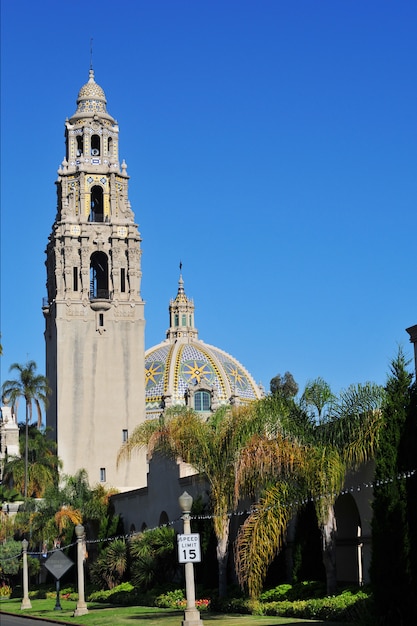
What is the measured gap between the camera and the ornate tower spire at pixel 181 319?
118 metres

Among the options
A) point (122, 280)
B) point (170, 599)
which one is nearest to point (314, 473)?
point (170, 599)

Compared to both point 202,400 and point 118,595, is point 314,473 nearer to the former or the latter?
point 118,595

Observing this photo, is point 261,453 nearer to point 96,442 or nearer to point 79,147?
point 96,442

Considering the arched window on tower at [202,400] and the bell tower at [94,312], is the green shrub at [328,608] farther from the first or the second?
the arched window on tower at [202,400]

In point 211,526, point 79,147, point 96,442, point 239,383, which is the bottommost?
point 211,526

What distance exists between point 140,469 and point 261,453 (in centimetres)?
4304

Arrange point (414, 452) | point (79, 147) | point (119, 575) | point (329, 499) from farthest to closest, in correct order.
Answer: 1. point (79, 147)
2. point (119, 575)
3. point (329, 499)
4. point (414, 452)

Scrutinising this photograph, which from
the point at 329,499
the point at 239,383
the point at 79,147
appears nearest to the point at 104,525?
the point at 329,499

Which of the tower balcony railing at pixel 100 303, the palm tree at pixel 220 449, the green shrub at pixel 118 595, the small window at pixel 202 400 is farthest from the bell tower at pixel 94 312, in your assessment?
the palm tree at pixel 220 449

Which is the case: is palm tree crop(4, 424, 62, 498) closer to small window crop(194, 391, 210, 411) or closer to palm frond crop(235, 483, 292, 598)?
small window crop(194, 391, 210, 411)

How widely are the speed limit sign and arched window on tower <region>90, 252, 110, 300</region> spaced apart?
51641mm

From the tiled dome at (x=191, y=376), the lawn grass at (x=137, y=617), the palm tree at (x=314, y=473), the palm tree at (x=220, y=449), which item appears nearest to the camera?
the lawn grass at (x=137, y=617)

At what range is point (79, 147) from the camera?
263 feet

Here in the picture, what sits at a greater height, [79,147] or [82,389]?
[79,147]
